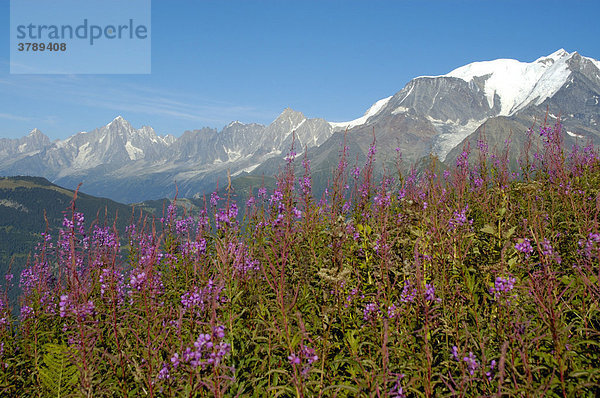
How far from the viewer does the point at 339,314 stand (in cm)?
392

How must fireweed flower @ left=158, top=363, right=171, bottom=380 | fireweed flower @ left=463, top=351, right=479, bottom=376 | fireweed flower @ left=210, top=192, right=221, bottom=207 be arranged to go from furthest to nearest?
fireweed flower @ left=210, top=192, right=221, bottom=207, fireweed flower @ left=158, top=363, right=171, bottom=380, fireweed flower @ left=463, top=351, right=479, bottom=376

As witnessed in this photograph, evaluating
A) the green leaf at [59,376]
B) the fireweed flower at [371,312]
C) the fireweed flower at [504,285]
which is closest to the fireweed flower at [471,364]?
the fireweed flower at [504,285]

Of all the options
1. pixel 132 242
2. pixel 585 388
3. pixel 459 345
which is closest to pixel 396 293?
pixel 459 345

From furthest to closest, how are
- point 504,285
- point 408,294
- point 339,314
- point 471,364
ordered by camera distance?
point 408,294, point 339,314, point 504,285, point 471,364

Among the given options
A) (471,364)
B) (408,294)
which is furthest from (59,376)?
(471,364)

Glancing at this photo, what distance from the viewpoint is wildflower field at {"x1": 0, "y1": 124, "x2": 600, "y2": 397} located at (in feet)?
9.61

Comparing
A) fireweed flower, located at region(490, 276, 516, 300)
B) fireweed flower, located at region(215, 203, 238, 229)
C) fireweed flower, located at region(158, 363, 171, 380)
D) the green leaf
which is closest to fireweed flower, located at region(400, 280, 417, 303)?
fireweed flower, located at region(490, 276, 516, 300)

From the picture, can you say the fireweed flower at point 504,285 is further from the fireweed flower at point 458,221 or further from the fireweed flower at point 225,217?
the fireweed flower at point 225,217

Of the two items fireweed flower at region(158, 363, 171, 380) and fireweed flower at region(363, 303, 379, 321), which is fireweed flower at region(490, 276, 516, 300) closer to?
fireweed flower at region(363, 303, 379, 321)

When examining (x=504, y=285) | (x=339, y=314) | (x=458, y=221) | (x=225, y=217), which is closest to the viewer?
(x=504, y=285)

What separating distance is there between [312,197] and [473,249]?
3.43m

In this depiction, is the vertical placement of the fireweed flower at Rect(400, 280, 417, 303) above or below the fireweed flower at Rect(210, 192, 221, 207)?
below

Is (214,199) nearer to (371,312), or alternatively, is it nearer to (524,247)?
(371,312)

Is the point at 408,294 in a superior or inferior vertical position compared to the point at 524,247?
inferior
